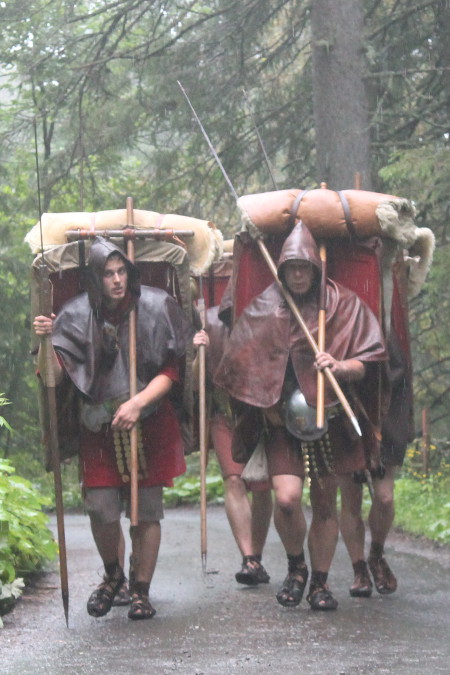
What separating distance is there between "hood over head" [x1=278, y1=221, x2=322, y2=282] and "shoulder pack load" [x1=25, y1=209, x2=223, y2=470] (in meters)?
0.72

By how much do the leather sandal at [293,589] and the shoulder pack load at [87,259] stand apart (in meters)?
1.05

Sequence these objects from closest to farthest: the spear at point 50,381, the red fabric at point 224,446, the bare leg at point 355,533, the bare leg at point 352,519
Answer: the spear at point 50,381 < the bare leg at point 355,533 < the bare leg at point 352,519 < the red fabric at point 224,446

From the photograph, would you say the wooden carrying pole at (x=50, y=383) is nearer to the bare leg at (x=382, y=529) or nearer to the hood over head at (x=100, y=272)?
the hood over head at (x=100, y=272)

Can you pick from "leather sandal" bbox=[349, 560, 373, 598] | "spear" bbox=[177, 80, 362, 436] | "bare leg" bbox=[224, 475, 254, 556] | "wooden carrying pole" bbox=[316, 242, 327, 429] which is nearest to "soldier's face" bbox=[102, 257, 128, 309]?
"spear" bbox=[177, 80, 362, 436]

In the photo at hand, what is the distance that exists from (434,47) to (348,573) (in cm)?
821

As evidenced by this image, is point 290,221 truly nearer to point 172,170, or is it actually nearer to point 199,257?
point 199,257

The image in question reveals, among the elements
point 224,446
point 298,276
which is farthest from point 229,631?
point 224,446

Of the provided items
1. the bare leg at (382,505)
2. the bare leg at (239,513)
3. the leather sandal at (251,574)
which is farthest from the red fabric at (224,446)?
the bare leg at (382,505)

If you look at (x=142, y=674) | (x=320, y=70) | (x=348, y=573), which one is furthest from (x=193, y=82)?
(x=142, y=674)

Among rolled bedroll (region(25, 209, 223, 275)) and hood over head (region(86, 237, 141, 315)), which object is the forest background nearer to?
rolled bedroll (region(25, 209, 223, 275))

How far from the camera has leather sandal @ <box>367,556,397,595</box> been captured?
8445 mm

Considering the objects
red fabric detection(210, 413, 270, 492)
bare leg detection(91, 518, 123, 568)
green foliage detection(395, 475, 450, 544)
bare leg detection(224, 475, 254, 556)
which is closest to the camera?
bare leg detection(91, 518, 123, 568)

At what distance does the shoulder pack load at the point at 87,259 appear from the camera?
7.79 metres

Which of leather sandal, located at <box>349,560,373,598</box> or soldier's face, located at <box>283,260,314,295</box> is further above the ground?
soldier's face, located at <box>283,260,314,295</box>
